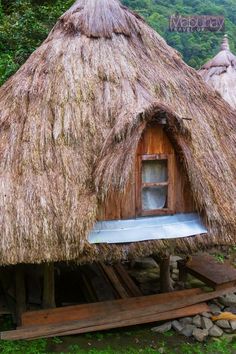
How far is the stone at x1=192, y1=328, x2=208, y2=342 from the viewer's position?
30.3ft

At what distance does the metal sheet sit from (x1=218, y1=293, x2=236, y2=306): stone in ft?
10.2

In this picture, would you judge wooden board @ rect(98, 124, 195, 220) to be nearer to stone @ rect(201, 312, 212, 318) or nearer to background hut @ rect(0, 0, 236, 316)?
background hut @ rect(0, 0, 236, 316)

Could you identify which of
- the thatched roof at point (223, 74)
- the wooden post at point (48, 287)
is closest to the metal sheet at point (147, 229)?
the wooden post at point (48, 287)

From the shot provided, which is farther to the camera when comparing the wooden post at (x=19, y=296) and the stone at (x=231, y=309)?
the stone at (x=231, y=309)

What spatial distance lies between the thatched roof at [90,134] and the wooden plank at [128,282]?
261cm

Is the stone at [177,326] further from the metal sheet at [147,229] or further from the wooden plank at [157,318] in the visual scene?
the metal sheet at [147,229]

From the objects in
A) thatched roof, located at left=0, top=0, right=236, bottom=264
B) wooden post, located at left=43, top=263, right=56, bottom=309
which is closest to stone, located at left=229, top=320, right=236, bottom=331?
thatched roof, located at left=0, top=0, right=236, bottom=264

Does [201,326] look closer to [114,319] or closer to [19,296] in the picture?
[114,319]

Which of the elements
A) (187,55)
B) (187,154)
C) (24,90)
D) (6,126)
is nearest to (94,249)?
(187,154)

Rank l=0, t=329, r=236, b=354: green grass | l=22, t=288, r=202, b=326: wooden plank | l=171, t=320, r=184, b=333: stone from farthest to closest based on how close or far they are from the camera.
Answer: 1. l=171, t=320, r=184, b=333: stone
2. l=22, t=288, r=202, b=326: wooden plank
3. l=0, t=329, r=236, b=354: green grass

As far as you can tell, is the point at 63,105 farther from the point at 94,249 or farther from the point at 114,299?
the point at 114,299

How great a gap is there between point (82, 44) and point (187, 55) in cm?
2691

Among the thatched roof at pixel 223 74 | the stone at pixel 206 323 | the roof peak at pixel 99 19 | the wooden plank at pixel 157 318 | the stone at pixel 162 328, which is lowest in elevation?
the stone at pixel 162 328

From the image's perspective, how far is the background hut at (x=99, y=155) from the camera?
7.87 meters
